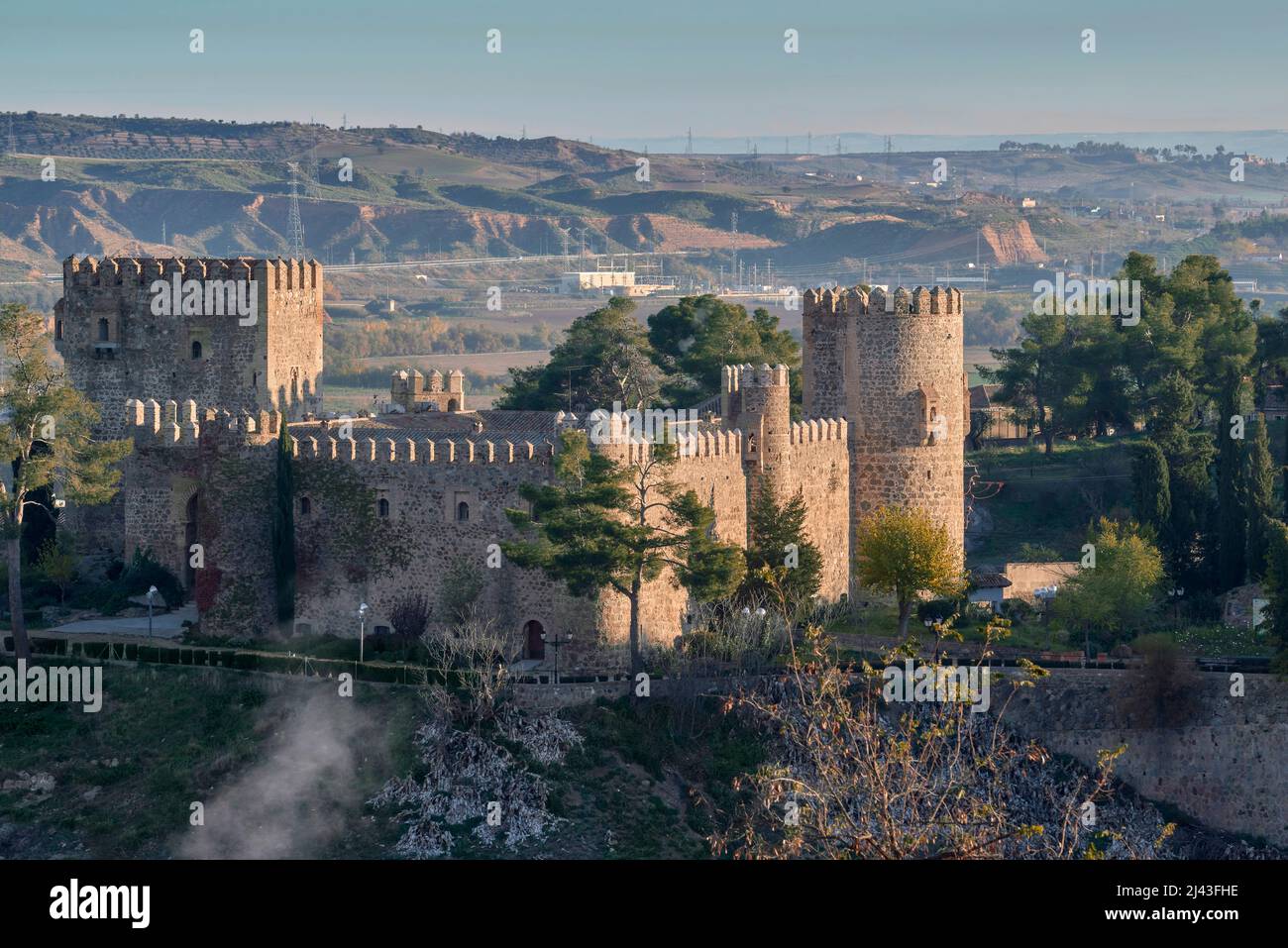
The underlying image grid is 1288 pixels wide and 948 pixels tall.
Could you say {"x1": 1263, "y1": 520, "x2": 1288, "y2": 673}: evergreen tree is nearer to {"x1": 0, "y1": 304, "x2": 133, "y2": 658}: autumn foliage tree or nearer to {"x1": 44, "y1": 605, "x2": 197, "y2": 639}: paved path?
{"x1": 44, "y1": 605, "x2": 197, "y2": 639}: paved path

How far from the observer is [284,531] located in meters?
56.5

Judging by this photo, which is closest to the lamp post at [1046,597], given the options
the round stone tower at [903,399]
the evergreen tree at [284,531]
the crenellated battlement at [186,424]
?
the round stone tower at [903,399]

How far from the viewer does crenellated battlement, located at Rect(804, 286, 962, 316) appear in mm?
61750

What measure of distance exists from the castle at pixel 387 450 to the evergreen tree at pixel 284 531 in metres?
0.17

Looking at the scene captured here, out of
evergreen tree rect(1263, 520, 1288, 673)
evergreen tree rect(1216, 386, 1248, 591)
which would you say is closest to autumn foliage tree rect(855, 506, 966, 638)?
evergreen tree rect(1263, 520, 1288, 673)

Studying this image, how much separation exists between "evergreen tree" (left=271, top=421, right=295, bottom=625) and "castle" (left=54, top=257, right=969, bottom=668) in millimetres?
174

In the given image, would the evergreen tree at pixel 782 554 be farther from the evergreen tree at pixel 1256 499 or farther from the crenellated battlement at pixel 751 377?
the evergreen tree at pixel 1256 499

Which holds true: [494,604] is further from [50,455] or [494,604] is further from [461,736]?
[50,455]

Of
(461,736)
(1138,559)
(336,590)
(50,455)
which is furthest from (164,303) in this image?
(1138,559)

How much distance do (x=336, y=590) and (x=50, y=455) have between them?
8764mm

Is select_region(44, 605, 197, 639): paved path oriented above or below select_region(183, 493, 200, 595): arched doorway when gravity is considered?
below

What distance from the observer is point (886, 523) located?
198 ft

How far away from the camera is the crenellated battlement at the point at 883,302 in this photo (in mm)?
61750
